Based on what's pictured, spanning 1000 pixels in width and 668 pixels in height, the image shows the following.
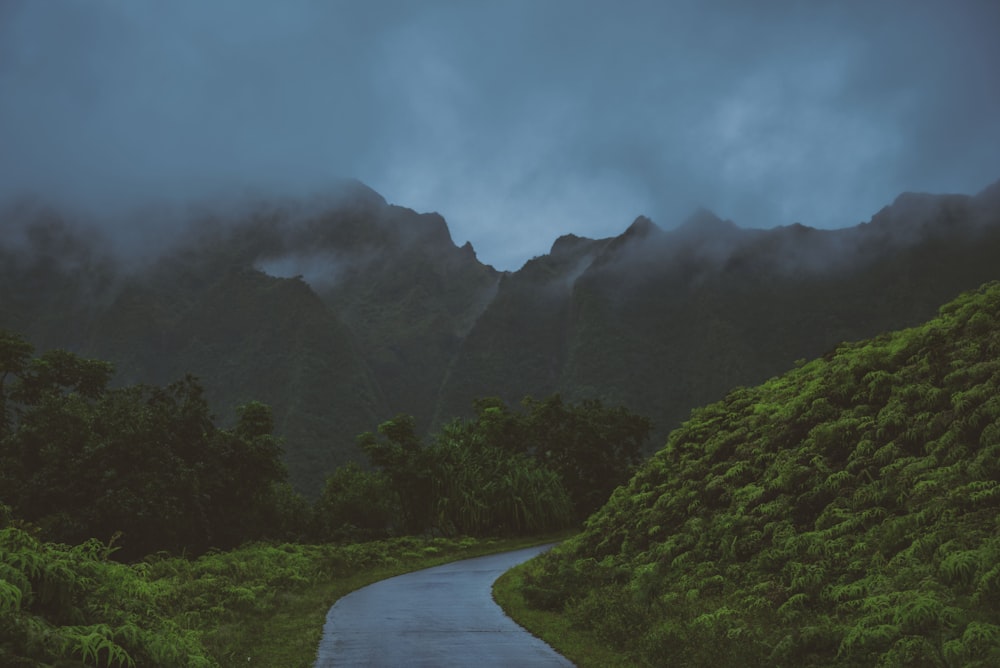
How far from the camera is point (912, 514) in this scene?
1102 cm

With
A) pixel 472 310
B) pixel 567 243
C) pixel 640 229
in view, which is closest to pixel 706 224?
pixel 640 229

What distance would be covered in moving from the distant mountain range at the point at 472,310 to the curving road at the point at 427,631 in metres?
66.5

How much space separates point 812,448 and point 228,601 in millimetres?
12189

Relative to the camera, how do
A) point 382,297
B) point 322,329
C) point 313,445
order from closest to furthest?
point 313,445, point 322,329, point 382,297

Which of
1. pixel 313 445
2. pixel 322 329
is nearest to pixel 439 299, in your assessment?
pixel 322 329

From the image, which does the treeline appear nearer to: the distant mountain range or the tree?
the tree

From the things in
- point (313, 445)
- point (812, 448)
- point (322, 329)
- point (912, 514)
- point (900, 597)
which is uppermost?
point (322, 329)

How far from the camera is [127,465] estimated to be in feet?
82.7

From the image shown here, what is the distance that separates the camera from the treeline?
24422mm

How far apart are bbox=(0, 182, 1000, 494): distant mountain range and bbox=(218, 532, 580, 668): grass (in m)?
65.3

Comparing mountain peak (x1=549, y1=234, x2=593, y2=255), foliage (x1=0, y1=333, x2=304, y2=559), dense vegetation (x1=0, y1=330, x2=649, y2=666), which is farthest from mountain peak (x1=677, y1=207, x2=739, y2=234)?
foliage (x1=0, y1=333, x2=304, y2=559)

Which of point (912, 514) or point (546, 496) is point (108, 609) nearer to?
point (912, 514)

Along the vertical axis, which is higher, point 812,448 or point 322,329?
point 322,329

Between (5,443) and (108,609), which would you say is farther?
(5,443)
